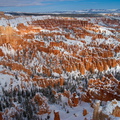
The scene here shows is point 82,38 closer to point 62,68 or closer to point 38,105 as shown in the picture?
point 62,68

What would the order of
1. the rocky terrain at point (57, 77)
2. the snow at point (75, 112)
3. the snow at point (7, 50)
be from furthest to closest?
the snow at point (7, 50)
the rocky terrain at point (57, 77)
the snow at point (75, 112)

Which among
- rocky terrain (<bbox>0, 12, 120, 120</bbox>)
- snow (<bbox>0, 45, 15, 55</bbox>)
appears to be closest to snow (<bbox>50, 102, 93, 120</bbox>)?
rocky terrain (<bbox>0, 12, 120, 120</bbox>)

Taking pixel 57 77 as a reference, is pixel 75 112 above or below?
above

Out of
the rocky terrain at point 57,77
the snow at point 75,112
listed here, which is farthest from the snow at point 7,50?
the snow at point 75,112

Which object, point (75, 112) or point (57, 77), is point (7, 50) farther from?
point (75, 112)

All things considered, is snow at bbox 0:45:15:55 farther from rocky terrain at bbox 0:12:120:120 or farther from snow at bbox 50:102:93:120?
snow at bbox 50:102:93:120

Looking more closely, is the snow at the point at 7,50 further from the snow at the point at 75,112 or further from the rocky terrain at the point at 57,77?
the snow at the point at 75,112

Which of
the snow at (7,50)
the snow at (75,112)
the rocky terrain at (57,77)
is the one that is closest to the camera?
the snow at (75,112)

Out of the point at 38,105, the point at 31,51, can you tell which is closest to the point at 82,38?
the point at 31,51

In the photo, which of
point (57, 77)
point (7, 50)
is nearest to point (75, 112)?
point (57, 77)

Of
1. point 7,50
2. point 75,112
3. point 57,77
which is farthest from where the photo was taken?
point 7,50
